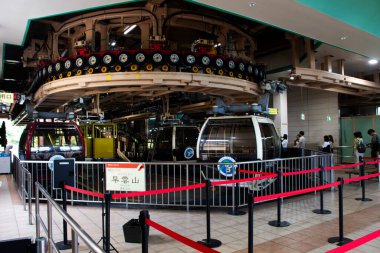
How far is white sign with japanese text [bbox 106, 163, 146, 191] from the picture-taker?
5.35 meters

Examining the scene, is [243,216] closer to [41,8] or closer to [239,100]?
[41,8]

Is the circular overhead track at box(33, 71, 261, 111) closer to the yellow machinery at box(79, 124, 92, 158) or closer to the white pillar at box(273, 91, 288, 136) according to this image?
the white pillar at box(273, 91, 288, 136)

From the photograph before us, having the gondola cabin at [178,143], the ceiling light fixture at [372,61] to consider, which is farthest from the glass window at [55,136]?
the ceiling light fixture at [372,61]

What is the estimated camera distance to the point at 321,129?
742 inches

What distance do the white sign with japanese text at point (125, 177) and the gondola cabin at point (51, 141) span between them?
5885 millimetres

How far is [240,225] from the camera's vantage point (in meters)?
6.15

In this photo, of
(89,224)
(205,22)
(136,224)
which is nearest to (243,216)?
(136,224)

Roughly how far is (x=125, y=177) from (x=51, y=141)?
21.0 ft

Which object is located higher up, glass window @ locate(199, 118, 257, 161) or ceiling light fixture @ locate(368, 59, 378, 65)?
ceiling light fixture @ locate(368, 59, 378, 65)

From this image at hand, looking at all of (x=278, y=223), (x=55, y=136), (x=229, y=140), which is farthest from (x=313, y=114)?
(x=55, y=136)

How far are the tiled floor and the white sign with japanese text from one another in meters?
0.89

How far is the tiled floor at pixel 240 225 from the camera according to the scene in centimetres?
506

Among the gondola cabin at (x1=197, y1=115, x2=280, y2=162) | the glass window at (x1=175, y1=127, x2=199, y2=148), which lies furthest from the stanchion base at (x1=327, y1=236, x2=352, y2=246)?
the glass window at (x1=175, y1=127, x2=199, y2=148)

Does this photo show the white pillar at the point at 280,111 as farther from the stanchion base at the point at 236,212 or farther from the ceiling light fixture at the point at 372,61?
the stanchion base at the point at 236,212
